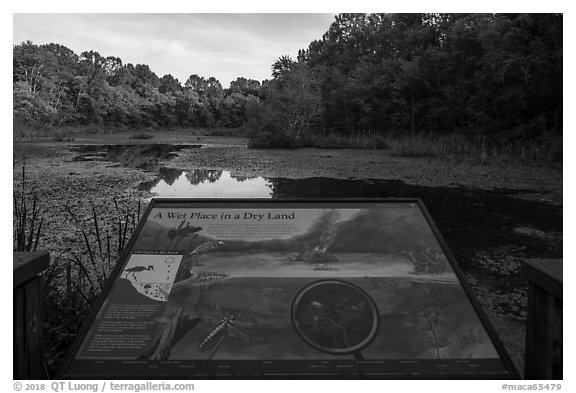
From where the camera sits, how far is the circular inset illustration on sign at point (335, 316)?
126 cm

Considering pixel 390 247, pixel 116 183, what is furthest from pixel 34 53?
pixel 390 247

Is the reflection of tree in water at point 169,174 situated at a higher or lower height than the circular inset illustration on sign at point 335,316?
higher

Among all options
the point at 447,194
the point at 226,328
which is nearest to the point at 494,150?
the point at 447,194

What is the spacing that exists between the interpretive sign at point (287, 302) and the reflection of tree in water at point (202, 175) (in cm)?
610

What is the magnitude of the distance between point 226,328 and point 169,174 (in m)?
7.57

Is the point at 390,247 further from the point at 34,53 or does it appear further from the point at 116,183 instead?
the point at 34,53

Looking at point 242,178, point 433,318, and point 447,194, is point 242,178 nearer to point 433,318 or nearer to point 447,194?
point 447,194

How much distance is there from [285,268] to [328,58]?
2840 cm

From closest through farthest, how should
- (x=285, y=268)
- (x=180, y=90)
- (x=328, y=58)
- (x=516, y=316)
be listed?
(x=285, y=268) < (x=516, y=316) < (x=328, y=58) < (x=180, y=90)

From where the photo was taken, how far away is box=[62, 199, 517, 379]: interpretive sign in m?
1.22

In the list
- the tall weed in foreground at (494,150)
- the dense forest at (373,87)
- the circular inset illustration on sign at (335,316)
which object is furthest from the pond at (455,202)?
the dense forest at (373,87)

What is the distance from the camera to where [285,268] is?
1.47m

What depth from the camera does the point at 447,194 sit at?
6.38 m

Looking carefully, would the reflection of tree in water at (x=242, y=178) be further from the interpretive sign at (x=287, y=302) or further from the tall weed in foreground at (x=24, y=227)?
the interpretive sign at (x=287, y=302)
